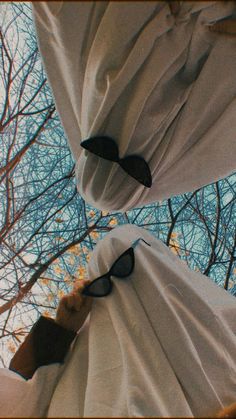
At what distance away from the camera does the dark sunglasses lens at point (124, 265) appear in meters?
1.14

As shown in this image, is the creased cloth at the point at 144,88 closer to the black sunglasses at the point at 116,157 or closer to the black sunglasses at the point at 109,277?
the black sunglasses at the point at 116,157

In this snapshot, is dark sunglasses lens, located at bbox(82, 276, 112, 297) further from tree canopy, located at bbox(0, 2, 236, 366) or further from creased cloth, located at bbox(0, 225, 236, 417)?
tree canopy, located at bbox(0, 2, 236, 366)

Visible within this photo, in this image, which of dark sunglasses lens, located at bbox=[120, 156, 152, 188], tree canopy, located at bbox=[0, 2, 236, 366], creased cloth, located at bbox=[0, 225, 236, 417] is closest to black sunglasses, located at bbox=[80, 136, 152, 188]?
dark sunglasses lens, located at bbox=[120, 156, 152, 188]

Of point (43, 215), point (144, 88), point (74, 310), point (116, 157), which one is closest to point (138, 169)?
point (116, 157)

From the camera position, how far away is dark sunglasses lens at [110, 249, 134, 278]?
1.14m

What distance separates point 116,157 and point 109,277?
24cm

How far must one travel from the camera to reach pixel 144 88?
1.04 meters

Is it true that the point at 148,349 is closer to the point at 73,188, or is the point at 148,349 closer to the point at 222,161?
the point at 222,161

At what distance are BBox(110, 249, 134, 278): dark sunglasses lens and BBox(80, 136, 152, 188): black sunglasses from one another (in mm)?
165

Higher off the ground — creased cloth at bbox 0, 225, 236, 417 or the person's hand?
the person's hand

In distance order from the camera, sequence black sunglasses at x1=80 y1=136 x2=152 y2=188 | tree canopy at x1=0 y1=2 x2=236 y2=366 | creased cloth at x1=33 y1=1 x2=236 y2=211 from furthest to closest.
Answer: tree canopy at x1=0 y1=2 x2=236 y2=366 → black sunglasses at x1=80 y1=136 x2=152 y2=188 → creased cloth at x1=33 y1=1 x2=236 y2=211

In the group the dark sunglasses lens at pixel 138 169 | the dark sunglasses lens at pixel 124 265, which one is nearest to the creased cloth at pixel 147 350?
the dark sunglasses lens at pixel 124 265

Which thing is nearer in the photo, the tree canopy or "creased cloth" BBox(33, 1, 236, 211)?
"creased cloth" BBox(33, 1, 236, 211)

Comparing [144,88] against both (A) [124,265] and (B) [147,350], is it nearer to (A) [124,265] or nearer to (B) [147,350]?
(A) [124,265]
